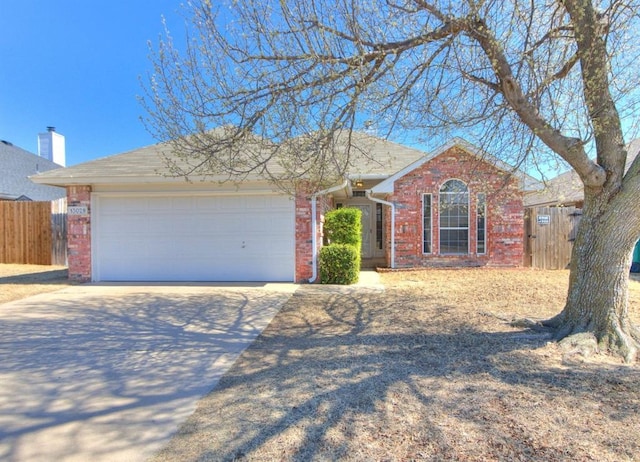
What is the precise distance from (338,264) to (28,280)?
831 cm

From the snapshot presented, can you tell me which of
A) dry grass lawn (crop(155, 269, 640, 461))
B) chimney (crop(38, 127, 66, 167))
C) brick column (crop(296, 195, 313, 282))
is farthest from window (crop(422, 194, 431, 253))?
chimney (crop(38, 127, 66, 167))

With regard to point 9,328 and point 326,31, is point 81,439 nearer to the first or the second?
point 9,328

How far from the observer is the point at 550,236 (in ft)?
38.9

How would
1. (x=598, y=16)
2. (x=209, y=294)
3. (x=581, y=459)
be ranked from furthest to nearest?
(x=209, y=294) < (x=598, y=16) < (x=581, y=459)

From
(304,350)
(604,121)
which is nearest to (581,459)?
(304,350)

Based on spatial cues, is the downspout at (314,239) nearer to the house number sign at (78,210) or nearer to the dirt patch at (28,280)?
the house number sign at (78,210)

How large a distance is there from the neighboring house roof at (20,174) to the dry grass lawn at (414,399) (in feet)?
63.3

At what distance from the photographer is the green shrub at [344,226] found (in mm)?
9945

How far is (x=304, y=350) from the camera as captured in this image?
182 inches

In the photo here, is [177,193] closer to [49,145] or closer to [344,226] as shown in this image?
[344,226]

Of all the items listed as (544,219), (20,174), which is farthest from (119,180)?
(20,174)

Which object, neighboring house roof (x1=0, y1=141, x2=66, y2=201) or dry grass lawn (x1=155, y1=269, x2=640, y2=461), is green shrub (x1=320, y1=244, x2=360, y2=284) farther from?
neighboring house roof (x1=0, y1=141, x2=66, y2=201)

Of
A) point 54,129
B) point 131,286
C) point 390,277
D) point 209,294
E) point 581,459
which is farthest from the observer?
point 54,129

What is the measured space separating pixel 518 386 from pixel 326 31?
14.5 feet
